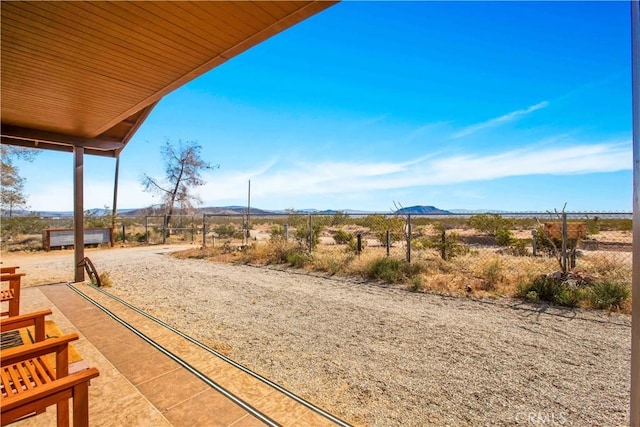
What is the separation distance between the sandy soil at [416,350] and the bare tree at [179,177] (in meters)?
15.5

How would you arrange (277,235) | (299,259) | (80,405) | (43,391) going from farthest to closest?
(277,235)
(299,259)
(80,405)
(43,391)

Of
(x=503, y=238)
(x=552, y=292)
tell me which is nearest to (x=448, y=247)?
(x=552, y=292)

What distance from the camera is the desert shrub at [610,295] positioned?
15.1 feet

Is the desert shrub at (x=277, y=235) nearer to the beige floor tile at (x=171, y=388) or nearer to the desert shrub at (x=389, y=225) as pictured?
the desert shrub at (x=389, y=225)

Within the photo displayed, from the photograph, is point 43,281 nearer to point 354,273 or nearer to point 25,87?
point 25,87

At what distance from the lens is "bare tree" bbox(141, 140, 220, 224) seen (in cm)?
2009

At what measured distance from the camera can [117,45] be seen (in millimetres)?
2666

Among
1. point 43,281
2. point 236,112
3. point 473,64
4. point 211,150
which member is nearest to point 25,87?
point 43,281

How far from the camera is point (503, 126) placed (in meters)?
14.0

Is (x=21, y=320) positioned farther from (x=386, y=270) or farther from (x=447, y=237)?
(x=447, y=237)

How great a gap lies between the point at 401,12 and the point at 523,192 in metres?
25.8
